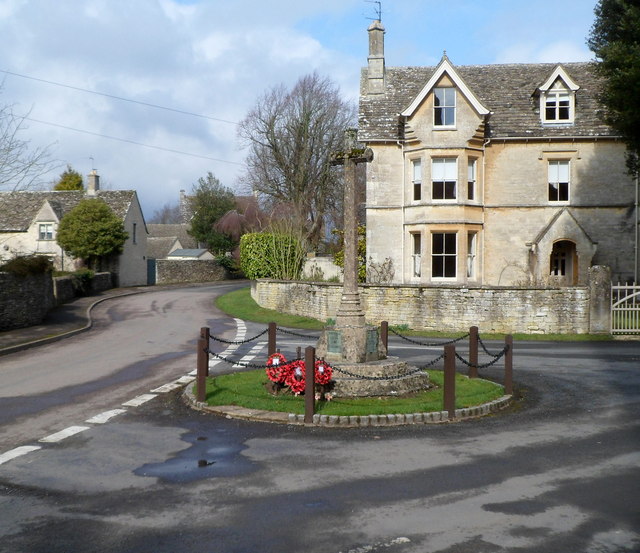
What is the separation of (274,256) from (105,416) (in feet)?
87.7

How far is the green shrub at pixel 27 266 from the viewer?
1035 inches

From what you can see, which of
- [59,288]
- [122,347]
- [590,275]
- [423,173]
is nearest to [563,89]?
[423,173]

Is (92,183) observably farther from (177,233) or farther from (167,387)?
(167,387)

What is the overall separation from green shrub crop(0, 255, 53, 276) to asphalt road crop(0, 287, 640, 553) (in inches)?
500

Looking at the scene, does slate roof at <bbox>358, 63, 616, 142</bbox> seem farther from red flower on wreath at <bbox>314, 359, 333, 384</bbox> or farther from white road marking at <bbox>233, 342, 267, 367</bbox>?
red flower on wreath at <bbox>314, 359, 333, 384</bbox>

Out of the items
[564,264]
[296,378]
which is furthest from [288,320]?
[296,378]

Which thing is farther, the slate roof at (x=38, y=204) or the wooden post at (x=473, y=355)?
the slate roof at (x=38, y=204)

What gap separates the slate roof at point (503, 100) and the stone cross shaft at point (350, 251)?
19561 millimetres

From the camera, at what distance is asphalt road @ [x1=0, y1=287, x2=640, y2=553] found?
673cm

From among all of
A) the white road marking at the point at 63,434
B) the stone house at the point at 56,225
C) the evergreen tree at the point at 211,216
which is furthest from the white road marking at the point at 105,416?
the evergreen tree at the point at 211,216

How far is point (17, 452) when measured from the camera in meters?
9.91

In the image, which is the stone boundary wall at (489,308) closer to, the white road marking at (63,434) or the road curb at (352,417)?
the road curb at (352,417)

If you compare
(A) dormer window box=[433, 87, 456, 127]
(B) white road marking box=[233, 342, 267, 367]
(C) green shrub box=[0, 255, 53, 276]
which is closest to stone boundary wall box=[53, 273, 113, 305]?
(C) green shrub box=[0, 255, 53, 276]

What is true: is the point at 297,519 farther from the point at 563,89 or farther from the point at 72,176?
the point at 72,176
